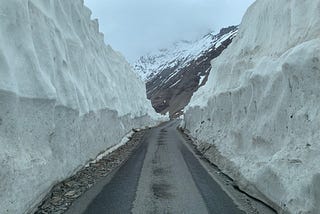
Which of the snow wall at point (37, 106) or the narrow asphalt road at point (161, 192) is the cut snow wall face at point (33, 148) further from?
the narrow asphalt road at point (161, 192)

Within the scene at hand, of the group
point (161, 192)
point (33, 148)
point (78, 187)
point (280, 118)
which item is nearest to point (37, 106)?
point (33, 148)

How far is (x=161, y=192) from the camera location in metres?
9.46

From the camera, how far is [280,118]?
9070 mm

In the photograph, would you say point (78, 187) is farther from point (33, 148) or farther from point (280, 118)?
point (280, 118)

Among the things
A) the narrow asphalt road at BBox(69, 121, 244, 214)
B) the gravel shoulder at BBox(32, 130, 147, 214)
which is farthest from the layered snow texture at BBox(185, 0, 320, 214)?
the gravel shoulder at BBox(32, 130, 147, 214)

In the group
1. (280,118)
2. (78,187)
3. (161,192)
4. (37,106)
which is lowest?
(161,192)

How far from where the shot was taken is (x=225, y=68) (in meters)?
21.7

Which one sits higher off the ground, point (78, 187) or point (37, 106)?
point (37, 106)

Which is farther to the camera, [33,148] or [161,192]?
[161,192]

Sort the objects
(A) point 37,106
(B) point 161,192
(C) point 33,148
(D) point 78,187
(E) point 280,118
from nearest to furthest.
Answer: (C) point 33,148 → (A) point 37,106 → (E) point 280,118 → (B) point 161,192 → (D) point 78,187

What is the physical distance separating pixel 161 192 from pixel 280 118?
3.47 metres

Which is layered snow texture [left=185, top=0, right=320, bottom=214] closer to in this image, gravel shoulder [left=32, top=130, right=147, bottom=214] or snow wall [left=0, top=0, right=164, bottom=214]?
gravel shoulder [left=32, top=130, right=147, bottom=214]

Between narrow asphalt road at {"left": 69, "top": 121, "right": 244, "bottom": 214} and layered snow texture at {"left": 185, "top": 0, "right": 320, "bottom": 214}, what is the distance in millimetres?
936

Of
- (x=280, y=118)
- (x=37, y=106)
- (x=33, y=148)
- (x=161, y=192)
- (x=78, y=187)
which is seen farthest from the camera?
(x=78, y=187)
